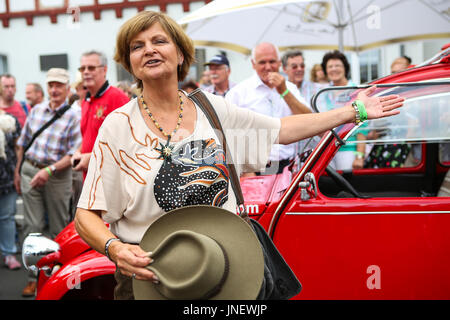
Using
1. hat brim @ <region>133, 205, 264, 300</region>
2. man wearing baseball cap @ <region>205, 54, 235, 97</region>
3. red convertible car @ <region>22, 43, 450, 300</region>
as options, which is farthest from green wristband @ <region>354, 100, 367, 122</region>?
man wearing baseball cap @ <region>205, 54, 235, 97</region>

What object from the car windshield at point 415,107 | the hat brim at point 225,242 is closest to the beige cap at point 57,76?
the car windshield at point 415,107

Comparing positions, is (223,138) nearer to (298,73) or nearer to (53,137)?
(53,137)

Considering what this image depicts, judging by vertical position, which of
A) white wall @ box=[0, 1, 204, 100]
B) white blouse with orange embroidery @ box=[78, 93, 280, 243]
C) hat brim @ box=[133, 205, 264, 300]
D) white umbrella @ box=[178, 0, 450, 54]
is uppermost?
white wall @ box=[0, 1, 204, 100]

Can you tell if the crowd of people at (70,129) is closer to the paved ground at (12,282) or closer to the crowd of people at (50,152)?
the crowd of people at (50,152)

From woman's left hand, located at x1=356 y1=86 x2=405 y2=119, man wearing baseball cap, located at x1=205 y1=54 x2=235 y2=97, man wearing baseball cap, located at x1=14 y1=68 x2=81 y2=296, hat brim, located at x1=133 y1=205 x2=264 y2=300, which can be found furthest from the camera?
man wearing baseball cap, located at x1=205 y1=54 x2=235 y2=97

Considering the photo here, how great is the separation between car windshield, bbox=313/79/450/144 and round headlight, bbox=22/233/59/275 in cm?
174

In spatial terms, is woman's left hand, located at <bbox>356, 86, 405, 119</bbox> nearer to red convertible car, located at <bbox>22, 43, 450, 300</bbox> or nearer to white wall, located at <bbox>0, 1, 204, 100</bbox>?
red convertible car, located at <bbox>22, 43, 450, 300</bbox>

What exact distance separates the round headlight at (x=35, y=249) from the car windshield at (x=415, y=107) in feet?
5.72

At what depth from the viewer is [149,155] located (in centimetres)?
192

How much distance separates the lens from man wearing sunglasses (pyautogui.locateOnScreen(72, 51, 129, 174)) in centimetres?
447

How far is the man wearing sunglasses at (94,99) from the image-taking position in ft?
14.7

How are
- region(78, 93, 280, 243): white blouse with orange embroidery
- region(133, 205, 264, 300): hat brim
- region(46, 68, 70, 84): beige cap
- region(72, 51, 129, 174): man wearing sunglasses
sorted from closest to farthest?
region(133, 205, 264, 300): hat brim
region(78, 93, 280, 243): white blouse with orange embroidery
region(72, 51, 129, 174): man wearing sunglasses
region(46, 68, 70, 84): beige cap

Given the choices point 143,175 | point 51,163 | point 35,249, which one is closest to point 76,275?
point 35,249

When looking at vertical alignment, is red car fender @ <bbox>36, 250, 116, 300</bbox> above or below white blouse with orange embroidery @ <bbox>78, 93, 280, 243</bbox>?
below
